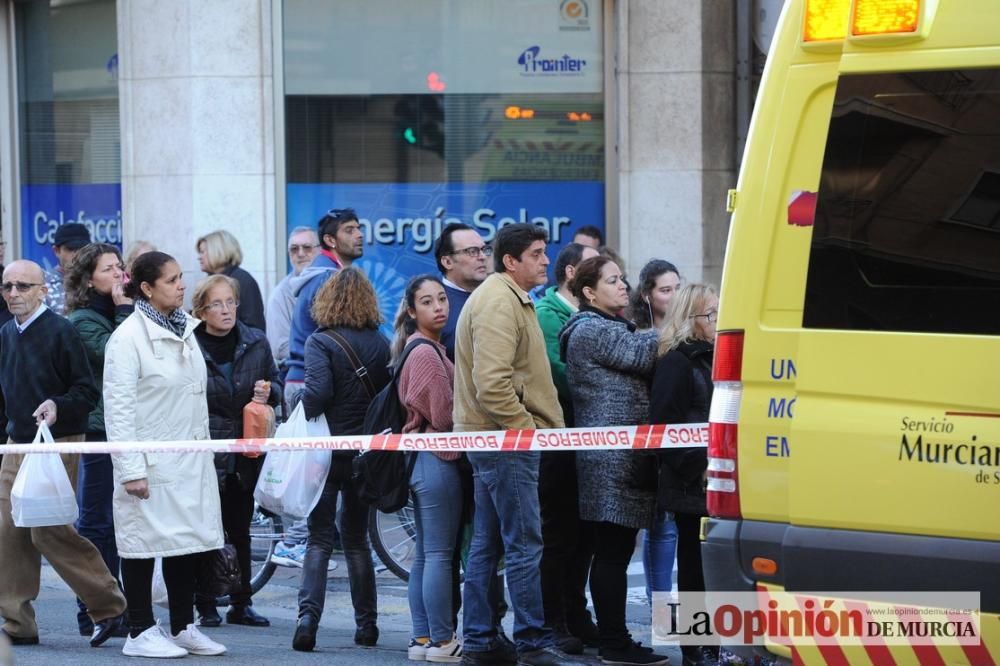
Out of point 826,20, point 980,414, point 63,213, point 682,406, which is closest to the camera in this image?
point 980,414

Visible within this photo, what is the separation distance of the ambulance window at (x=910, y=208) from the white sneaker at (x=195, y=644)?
367 centimetres

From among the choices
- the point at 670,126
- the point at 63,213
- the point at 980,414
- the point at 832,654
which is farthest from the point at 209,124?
the point at 980,414

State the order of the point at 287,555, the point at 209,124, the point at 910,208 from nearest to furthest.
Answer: the point at 910,208 < the point at 287,555 < the point at 209,124

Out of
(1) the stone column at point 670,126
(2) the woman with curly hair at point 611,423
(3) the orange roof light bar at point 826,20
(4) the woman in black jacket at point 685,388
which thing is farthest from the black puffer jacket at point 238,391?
(1) the stone column at point 670,126

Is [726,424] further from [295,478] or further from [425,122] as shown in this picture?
[425,122]

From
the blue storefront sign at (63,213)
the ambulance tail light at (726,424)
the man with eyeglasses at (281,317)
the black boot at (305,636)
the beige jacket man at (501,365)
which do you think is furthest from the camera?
the blue storefront sign at (63,213)

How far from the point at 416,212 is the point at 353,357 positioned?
5673mm

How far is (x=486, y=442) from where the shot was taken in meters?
6.72

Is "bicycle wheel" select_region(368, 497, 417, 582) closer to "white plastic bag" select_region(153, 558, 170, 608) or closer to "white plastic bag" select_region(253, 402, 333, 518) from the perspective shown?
"white plastic bag" select_region(253, 402, 333, 518)

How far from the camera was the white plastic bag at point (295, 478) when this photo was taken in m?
7.56

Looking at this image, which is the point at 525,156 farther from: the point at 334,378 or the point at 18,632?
the point at 18,632

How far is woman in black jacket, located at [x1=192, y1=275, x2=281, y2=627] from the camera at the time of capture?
7980 mm

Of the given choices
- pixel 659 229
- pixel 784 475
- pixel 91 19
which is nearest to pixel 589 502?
pixel 784 475

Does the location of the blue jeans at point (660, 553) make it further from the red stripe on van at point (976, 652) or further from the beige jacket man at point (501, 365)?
the red stripe on van at point (976, 652)
